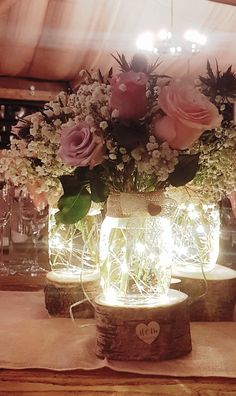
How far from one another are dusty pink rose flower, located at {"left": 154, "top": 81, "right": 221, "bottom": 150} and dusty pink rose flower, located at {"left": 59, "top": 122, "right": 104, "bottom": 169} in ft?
0.34

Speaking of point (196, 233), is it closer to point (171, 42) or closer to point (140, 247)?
point (140, 247)

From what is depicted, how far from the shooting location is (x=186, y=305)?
3.47 feet

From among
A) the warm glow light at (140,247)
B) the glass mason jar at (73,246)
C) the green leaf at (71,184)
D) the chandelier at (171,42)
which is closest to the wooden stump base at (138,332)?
the warm glow light at (140,247)

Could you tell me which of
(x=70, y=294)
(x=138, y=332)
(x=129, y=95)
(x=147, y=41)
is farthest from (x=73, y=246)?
(x=147, y=41)

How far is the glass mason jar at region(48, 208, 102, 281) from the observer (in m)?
1.33

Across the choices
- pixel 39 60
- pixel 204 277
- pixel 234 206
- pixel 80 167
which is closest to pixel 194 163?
pixel 80 167

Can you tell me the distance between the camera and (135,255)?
1.06m

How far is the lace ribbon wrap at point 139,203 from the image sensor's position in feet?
3.34

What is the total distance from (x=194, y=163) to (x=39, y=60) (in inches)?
179

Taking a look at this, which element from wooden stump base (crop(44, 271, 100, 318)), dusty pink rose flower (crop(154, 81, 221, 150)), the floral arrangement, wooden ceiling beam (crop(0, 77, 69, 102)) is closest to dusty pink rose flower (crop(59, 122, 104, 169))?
the floral arrangement

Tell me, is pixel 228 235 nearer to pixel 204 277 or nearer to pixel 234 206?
pixel 234 206

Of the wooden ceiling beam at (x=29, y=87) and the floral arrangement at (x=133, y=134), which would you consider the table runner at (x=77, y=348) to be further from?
the wooden ceiling beam at (x=29, y=87)

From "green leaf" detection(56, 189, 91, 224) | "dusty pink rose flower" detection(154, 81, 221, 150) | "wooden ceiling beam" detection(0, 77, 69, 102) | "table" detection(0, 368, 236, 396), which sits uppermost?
"wooden ceiling beam" detection(0, 77, 69, 102)

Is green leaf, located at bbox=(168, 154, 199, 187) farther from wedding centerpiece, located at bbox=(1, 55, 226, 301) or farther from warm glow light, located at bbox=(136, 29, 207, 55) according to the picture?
warm glow light, located at bbox=(136, 29, 207, 55)
